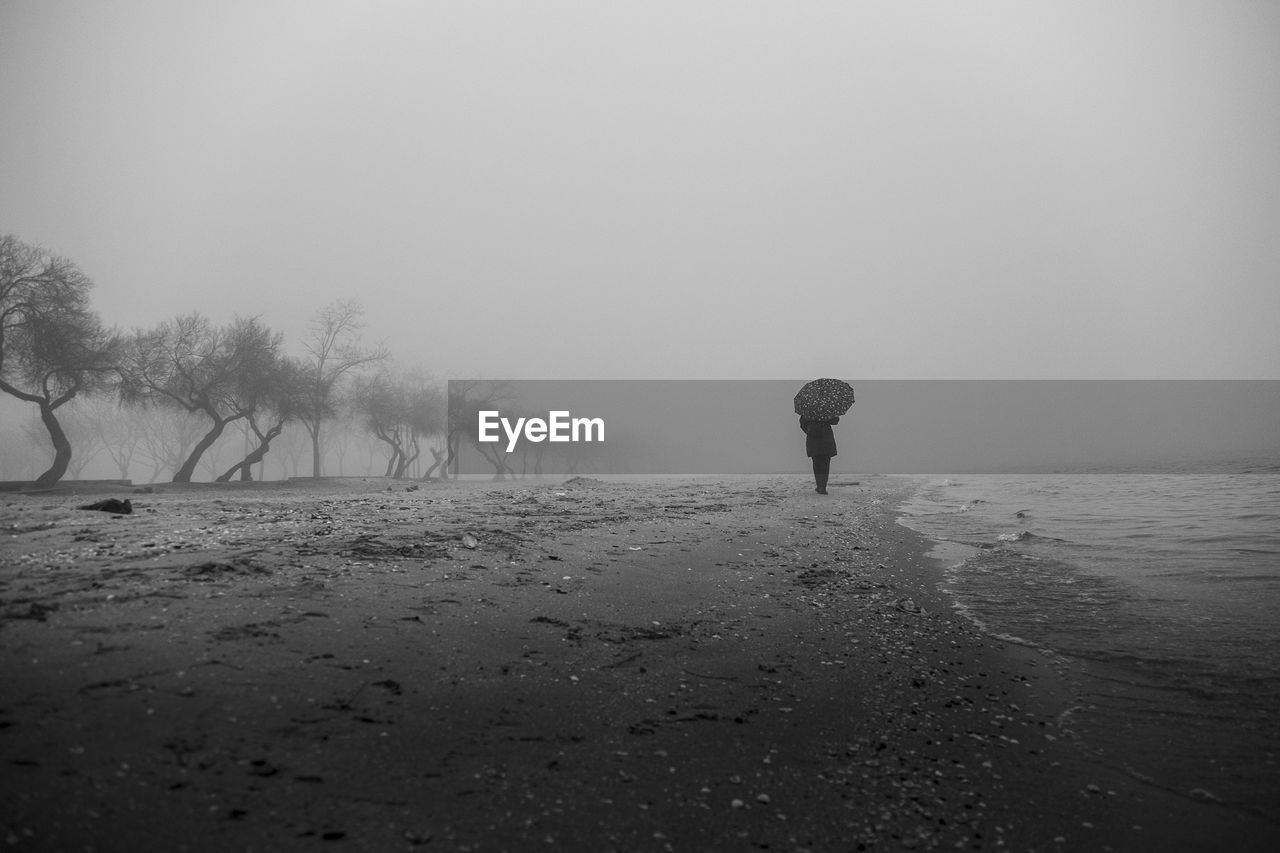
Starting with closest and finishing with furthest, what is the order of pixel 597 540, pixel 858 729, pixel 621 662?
1. pixel 858 729
2. pixel 621 662
3. pixel 597 540

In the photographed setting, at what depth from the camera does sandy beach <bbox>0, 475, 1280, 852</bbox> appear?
2.96 metres

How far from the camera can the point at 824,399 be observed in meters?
23.9

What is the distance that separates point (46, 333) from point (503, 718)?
33.9m

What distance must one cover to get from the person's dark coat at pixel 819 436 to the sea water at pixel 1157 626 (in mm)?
8542

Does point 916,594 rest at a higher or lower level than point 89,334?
lower

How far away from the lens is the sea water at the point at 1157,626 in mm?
4152

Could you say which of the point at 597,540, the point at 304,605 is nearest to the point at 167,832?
the point at 304,605

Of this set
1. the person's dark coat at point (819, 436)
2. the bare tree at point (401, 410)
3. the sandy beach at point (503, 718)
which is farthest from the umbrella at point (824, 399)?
the bare tree at point (401, 410)

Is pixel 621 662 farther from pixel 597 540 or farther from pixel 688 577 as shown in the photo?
pixel 597 540

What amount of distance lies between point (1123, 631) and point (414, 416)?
5932 centimetres

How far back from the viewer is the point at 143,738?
10.5 feet

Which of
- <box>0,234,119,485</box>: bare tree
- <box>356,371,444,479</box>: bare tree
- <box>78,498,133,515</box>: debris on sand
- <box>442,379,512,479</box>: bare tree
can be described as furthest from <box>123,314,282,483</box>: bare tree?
<box>78,498,133,515</box>: debris on sand

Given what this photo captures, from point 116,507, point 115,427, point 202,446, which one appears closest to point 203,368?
point 202,446

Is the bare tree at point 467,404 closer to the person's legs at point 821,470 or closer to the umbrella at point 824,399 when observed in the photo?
the person's legs at point 821,470
